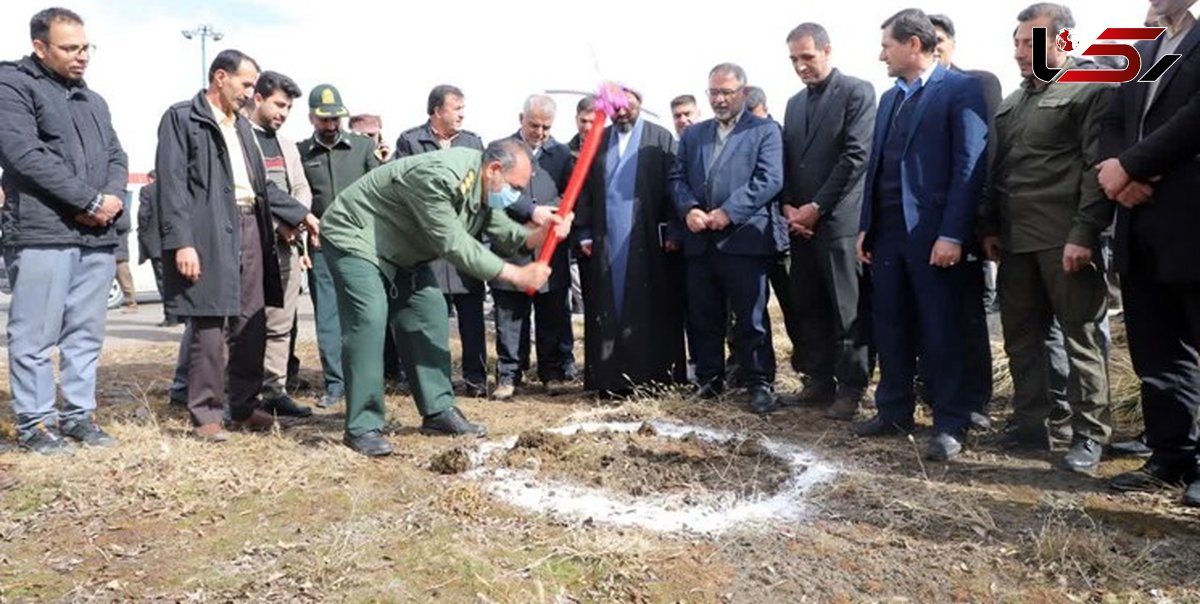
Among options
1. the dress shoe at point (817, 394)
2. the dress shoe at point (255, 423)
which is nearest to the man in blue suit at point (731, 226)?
the dress shoe at point (817, 394)

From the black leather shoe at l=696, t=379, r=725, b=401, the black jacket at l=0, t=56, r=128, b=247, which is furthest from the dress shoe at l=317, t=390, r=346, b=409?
the black leather shoe at l=696, t=379, r=725, b=401

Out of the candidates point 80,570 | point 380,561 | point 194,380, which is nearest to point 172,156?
point 194,380

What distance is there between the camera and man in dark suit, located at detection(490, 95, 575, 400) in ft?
22.1

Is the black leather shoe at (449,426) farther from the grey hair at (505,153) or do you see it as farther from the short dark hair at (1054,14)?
the short dark hair at (1054,14)

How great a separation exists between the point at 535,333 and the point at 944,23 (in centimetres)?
339

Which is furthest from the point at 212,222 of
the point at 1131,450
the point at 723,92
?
the point at 1131,450

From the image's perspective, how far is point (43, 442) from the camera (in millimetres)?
4914

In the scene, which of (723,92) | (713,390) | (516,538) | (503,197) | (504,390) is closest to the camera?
(516,538)

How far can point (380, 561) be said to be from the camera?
11.4 ft

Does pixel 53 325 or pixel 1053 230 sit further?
pixel 53 325

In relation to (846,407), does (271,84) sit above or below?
above

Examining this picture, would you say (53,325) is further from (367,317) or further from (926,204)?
(926,204)

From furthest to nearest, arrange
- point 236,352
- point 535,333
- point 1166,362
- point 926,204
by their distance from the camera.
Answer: point 535,333 → point 236,352 → point 926,204 → point 1166,362

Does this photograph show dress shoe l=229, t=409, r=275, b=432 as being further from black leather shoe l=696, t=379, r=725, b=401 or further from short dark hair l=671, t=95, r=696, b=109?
short dark hair l=671, t=95, r=696, b=109
